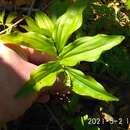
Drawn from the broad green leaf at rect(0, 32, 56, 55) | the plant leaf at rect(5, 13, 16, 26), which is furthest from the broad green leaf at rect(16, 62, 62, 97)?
the plant leaf at rect(5, 13, 16, 26)

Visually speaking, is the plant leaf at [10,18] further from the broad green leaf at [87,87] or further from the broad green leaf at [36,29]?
the broad green leaf at [87,87]

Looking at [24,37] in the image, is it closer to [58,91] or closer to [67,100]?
[58,91]

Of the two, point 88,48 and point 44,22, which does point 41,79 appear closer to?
point 88,48

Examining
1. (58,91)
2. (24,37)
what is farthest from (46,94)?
(24,37)

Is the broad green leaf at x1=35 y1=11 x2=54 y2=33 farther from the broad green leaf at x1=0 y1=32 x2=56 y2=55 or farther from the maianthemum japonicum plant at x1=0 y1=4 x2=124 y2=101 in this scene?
the broad green leaf at x1=0 y1=32 x2=56 y2=55

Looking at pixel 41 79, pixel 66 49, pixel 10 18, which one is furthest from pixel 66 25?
pixel 10 18

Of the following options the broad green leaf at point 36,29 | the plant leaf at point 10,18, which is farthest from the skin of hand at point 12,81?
the plant leaf at point 10,18
